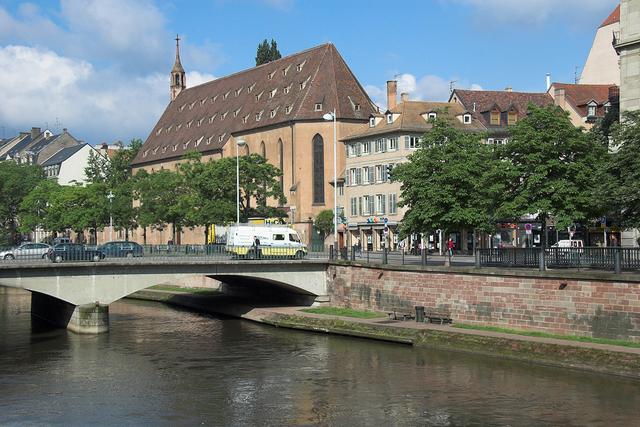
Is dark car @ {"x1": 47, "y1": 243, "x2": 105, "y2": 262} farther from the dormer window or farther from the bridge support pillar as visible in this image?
the dormer window

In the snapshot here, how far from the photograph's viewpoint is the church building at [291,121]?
3994 inches

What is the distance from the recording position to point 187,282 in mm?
77375

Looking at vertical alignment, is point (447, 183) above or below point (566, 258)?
above

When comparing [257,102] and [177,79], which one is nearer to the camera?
[257,102]

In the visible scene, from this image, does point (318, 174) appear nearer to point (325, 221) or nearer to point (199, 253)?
point (325, 221)

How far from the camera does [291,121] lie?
341 ft

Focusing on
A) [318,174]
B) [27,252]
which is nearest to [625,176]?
[27,252]

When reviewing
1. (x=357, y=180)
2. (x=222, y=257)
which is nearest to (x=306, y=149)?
(x=357, y=180)

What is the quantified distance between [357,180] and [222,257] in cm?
3550

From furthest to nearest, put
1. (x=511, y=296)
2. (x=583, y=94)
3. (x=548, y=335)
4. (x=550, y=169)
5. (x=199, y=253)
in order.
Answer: (x=583, y=94), (x=199, y=253), (x=550, y=169), (x=511, y=296), (x=548, y=335)

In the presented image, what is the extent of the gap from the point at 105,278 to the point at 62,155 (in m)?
112

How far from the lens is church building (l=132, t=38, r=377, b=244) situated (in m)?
101

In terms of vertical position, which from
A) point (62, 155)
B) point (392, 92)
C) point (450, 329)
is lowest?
point (450, 329)

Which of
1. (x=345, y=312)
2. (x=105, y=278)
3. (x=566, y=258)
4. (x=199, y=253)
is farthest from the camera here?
(x=199, y=253)
